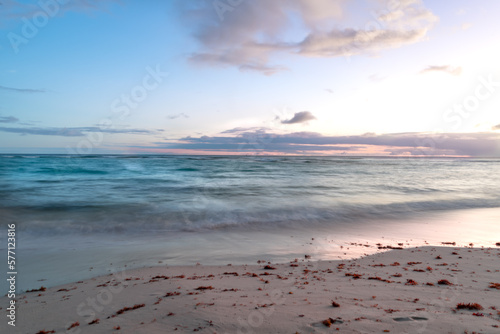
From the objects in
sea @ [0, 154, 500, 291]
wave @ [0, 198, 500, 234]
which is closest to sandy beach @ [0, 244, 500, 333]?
sea @ [0, 154, 500, 291]

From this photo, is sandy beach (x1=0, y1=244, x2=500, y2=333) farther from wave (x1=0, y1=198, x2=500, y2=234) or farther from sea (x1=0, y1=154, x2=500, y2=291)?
wave (x1=0, y1=198, x2=500, y2=234)

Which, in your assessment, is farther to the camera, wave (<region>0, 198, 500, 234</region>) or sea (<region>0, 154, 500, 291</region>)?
wave (<region>0, 198, 500, 234</region>)

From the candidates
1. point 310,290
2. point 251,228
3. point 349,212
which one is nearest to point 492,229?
point 349,212

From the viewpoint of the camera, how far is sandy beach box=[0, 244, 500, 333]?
11.1ft

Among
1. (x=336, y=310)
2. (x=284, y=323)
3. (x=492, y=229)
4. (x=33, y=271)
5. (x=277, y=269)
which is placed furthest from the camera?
(x=492, y=229)

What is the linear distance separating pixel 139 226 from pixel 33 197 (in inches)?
471

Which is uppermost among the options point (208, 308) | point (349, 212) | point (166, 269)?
point (208, 308)

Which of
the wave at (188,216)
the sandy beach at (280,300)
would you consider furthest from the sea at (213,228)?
the sandy beach at (280,300)

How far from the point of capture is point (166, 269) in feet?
19.6

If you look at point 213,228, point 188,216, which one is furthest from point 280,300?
point 188,216

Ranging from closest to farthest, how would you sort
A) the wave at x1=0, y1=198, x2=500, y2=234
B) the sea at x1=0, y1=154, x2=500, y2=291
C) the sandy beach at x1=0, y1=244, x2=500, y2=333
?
the sandy beach at x1=0, y1=244, x2=500, y2=333
the sea at x1=0, y1=154, x2=500, y2=291
the wave at x1=0, y1=198, x2=500, y2=234

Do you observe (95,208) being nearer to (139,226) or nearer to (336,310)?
(139,226)

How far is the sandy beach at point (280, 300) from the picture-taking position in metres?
3.37

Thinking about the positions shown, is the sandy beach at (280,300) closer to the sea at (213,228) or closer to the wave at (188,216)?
the sea at (213,228)
